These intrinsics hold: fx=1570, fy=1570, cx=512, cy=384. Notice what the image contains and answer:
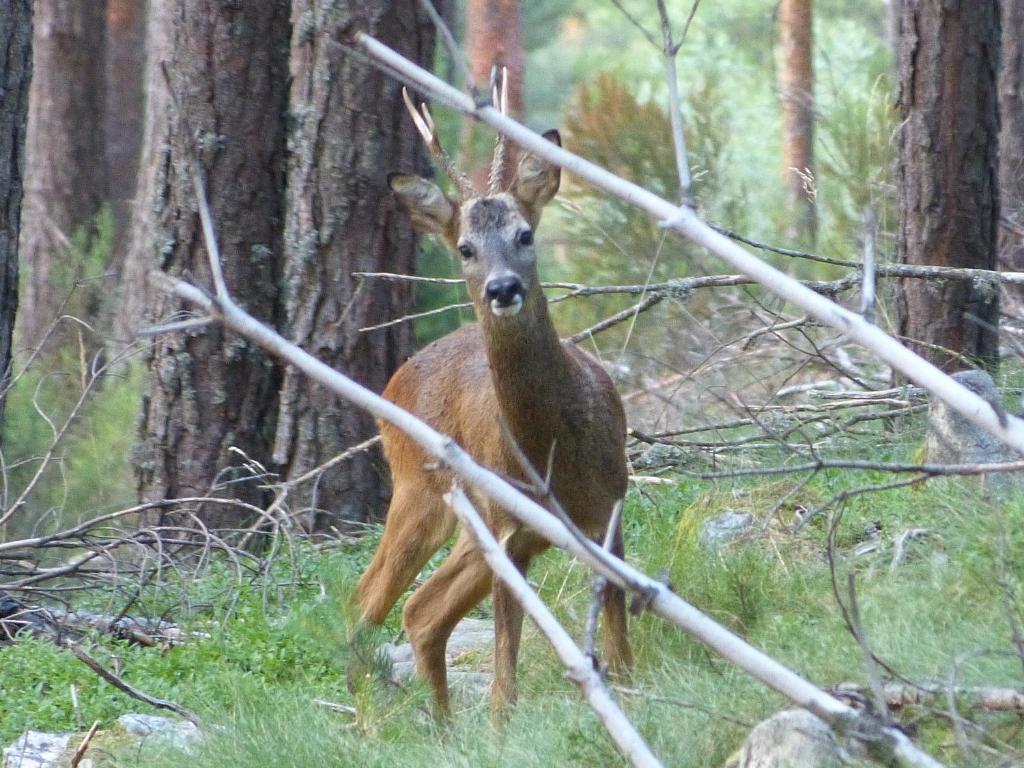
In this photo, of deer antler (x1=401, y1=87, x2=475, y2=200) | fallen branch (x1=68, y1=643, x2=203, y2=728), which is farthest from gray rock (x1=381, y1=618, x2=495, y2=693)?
deer antler (x1=401, y1=87, x2=475, y2=200)

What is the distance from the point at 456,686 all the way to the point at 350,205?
3.00m

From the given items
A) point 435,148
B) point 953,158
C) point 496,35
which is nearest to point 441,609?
point 435,148

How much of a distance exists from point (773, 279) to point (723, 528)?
298cm

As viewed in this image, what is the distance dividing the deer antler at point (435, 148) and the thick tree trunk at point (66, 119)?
32.0 feet

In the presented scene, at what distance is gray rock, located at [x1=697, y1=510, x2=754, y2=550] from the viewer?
19.0ft

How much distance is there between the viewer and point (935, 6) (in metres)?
7.05

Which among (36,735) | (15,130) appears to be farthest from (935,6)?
(36,735)

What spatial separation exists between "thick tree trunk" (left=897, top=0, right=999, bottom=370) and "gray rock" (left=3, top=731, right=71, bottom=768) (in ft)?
13.4

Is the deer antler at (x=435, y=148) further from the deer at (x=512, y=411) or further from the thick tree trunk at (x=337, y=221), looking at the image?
the thick tree trunk at (x=337, y=221)

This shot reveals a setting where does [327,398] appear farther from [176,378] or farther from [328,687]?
[328,687]

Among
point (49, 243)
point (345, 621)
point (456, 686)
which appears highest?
point (49, 243)

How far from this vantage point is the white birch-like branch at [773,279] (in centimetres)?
281

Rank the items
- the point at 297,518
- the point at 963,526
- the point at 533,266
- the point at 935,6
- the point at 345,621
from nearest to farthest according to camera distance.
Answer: the point at 345,621 < the point at 963,526 < the point at 533,266 < the point at 935,6 < the point at 297,518

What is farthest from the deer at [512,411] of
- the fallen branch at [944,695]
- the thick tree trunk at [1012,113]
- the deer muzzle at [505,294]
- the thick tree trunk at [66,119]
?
the thick tree trunk at [66,119]
